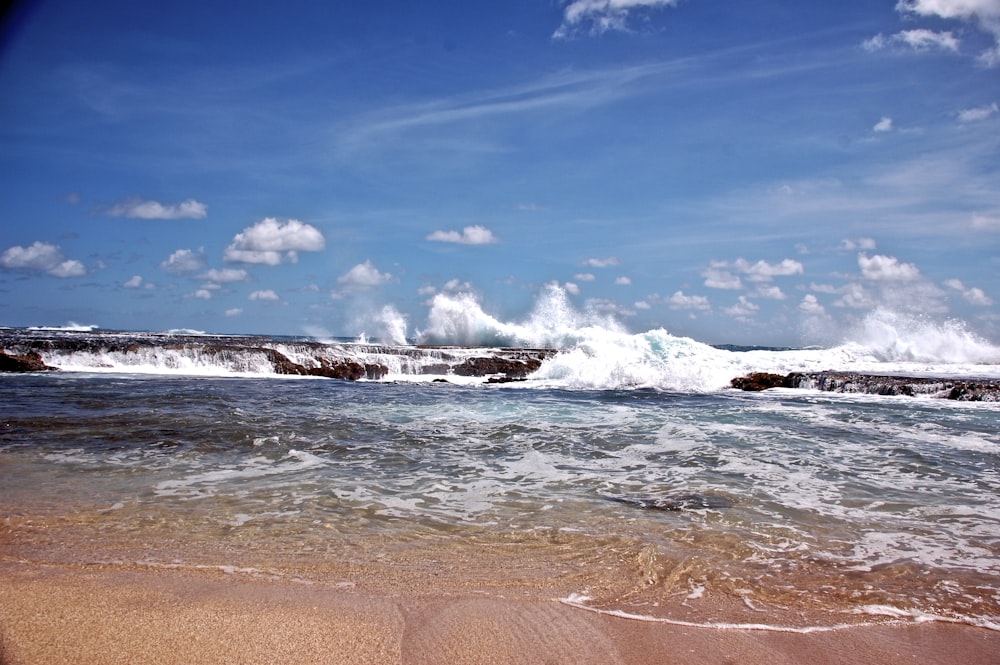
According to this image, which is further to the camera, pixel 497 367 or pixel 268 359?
pixel 497 367

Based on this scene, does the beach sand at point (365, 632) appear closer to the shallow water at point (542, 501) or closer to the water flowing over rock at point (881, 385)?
the shallow water at point (542, 501)

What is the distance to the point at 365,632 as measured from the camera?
2779 mm

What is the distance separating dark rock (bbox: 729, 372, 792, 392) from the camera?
722 inches

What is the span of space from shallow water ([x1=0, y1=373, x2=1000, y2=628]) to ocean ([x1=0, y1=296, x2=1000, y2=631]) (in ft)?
0.08

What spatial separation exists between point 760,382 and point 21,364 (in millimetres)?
20234

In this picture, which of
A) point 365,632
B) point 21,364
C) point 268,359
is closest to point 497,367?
point 268,359

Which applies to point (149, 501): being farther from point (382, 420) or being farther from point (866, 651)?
point (382, 420)

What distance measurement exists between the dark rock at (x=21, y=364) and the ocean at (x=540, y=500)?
5.97 meters

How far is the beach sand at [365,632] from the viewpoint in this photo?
259 centimetres

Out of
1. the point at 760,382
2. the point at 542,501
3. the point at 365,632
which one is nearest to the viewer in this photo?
the point at 365,632

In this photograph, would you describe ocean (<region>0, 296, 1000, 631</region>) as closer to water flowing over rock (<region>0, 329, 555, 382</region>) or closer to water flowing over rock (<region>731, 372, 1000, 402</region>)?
water flowing over rock (<region>731, 372, 1000, 402</region>)

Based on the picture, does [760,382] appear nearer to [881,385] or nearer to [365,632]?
[881,385]

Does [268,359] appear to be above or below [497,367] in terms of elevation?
above

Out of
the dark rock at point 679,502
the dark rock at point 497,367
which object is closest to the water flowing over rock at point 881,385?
the dark rock at point 497,367
